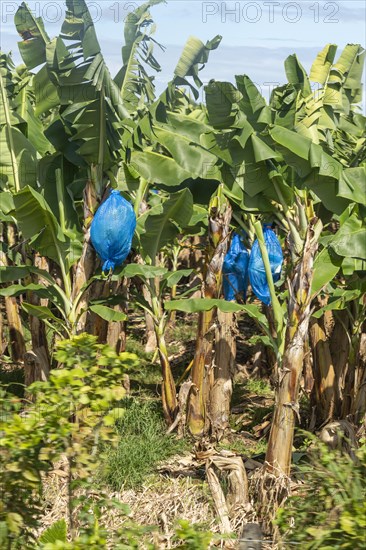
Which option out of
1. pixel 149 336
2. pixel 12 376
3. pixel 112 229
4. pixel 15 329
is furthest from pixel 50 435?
pixel 149 336

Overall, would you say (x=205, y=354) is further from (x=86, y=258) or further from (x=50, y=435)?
(x=50, y=435)

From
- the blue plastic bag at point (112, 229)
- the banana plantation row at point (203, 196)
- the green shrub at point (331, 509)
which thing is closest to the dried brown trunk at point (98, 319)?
the banana plantation row at point (203, 196)

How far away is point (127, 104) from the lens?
9273 millimetres

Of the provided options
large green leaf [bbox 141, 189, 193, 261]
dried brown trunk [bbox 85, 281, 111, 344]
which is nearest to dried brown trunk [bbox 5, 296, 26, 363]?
dried brown trunk [bbox 85, 281, 111, 344]

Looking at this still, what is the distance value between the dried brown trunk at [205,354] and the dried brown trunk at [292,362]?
1609mm

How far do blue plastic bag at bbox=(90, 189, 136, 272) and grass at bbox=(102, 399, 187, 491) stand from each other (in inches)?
65.0

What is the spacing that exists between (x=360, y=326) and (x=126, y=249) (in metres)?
2.53

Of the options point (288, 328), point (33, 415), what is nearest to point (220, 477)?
point (288, 328)

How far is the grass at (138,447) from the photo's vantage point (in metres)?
7.11

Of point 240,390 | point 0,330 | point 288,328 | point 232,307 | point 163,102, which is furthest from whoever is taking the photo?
point 0,330

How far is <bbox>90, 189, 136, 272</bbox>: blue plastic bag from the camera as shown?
7445 millimetres

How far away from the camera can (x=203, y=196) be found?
8203mm

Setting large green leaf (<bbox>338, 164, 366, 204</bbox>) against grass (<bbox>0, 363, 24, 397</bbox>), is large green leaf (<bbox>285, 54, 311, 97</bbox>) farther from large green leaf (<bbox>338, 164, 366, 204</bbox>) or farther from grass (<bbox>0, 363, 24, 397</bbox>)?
grass (<bbox>0, 363, 24, 397</bbox>)

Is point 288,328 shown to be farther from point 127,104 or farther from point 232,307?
point 127,104
